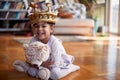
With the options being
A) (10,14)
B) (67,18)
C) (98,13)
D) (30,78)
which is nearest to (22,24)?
(10,14)

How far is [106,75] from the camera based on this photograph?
192 centimetres

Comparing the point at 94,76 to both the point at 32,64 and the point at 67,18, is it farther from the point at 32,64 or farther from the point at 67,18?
the point at 67,18

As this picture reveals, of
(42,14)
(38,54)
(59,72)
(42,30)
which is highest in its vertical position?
(42,14)

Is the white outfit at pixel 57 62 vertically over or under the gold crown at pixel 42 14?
under

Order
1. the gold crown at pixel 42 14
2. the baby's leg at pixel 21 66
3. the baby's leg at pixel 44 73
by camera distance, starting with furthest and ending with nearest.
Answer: the baby's leg at pixel 21 66 → the gold crown at pixel 42 14 → the baby's leg at pixel 44 73

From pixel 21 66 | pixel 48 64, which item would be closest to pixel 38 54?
pixel 48 64

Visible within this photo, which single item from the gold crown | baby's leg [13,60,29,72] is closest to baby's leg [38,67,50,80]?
baby's leg [13,60,29,72]

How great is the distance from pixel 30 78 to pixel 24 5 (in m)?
4.44

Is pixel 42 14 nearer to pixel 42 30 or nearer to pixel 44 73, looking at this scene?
pixel 42 30

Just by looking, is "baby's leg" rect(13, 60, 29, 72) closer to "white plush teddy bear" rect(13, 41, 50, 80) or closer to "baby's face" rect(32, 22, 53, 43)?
"white plush teddy bear" rect(13, 41, 50, 80)

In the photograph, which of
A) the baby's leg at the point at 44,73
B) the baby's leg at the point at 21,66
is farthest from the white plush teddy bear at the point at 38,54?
the baby's leg at the point at 21,66

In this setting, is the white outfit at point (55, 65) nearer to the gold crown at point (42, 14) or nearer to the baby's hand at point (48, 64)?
the baby's hand at point (48, 64)

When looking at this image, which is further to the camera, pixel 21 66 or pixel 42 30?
pixel 21 66

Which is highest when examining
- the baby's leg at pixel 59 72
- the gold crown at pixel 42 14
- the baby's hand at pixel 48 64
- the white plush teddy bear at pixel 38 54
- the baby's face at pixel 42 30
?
the gold crown at pixel 42 14
